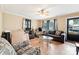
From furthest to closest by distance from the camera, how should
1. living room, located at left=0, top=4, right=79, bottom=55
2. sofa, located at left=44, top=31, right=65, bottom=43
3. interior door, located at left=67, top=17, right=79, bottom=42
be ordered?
sofa, located at left=44, top=31, right=65, bottom=43, living room, located at left=0, top=4, right=79, bottom=55, interior door, located at left=67, top=17, right=79, bottom=42

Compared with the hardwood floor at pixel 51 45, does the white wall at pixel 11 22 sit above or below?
above

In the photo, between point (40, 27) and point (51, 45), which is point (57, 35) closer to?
point (51, 45)

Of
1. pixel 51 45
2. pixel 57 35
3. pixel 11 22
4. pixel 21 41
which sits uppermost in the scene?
pixel 11 22

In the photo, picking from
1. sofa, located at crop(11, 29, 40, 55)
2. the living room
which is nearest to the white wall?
the living room

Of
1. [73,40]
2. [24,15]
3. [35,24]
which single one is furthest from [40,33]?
[73,40]

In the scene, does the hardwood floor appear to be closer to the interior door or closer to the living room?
the living room

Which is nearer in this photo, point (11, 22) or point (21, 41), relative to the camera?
point (11, 22)

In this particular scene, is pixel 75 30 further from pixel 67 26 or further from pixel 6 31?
pixel 6 31

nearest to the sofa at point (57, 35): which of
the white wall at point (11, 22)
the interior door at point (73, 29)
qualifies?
the interior door at point (73, 29)

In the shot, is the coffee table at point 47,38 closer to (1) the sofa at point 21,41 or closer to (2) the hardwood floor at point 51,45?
(2) the hardwood floor at point 51,45

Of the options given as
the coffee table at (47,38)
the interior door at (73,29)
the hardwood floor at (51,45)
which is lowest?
the hardwood floor at (51,45)

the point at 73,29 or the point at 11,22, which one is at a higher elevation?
the point at 11,22

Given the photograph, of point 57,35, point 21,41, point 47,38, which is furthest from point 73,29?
point 21,41

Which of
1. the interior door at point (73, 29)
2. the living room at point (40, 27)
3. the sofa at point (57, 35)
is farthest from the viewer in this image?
the sofa at point (57, 35)
